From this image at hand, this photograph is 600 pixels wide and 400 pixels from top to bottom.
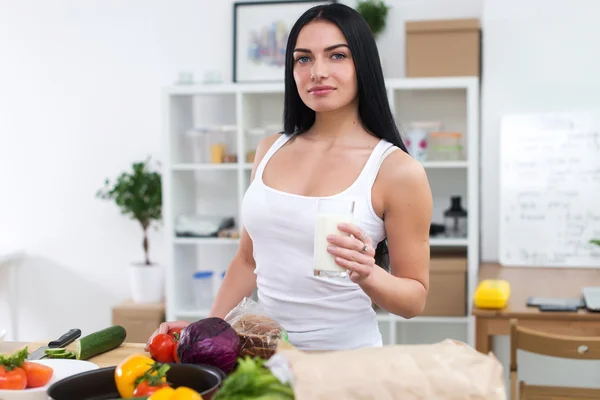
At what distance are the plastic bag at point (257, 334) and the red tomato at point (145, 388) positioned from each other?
226mm

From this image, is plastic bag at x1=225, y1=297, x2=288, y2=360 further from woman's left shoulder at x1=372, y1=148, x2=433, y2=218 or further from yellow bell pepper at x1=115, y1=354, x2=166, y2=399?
woman's left shoulder at x1=372, y1=148, x2=433, y2=218

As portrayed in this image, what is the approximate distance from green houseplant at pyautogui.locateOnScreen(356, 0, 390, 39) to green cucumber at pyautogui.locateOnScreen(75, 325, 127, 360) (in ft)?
8.69

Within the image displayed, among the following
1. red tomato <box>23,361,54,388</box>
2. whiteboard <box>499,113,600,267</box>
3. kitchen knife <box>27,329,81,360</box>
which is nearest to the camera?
red tomato <box>23,361,54,388</box>

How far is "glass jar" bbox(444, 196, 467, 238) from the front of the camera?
3.69 metres

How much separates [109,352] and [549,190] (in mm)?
2618

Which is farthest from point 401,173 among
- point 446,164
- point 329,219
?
point 446,164

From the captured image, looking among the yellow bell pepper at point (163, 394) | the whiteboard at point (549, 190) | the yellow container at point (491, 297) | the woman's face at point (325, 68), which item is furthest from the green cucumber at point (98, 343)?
the whiteboard at point (549, 190)

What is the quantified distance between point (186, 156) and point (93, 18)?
3.40 ft

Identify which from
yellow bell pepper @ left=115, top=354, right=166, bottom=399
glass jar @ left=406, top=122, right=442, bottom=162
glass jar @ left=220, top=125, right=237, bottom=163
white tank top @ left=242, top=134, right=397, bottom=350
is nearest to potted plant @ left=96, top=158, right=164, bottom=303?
glass jar @ left=220, top=125, right=237, bottom=163

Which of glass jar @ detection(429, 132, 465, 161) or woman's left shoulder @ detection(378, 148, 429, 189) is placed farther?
glass jar @ detection(429, 132, 465, 161)

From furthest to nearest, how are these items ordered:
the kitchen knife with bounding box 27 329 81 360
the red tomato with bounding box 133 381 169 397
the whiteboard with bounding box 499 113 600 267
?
the whiteboard with bounding box 499 113 600 267, the kitchen knife with bounding box 27 329 81 360, the red tomato with bounding box 133 381 169 397

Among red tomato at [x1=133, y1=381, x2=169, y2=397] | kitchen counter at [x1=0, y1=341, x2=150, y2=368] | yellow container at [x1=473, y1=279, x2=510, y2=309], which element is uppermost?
red tomato at [x1=133, y1=381, x2=169, y2=397]

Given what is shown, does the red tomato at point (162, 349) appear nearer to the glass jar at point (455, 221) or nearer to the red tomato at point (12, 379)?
the red tomato at point (12, 379)

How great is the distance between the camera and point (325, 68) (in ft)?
5.07
